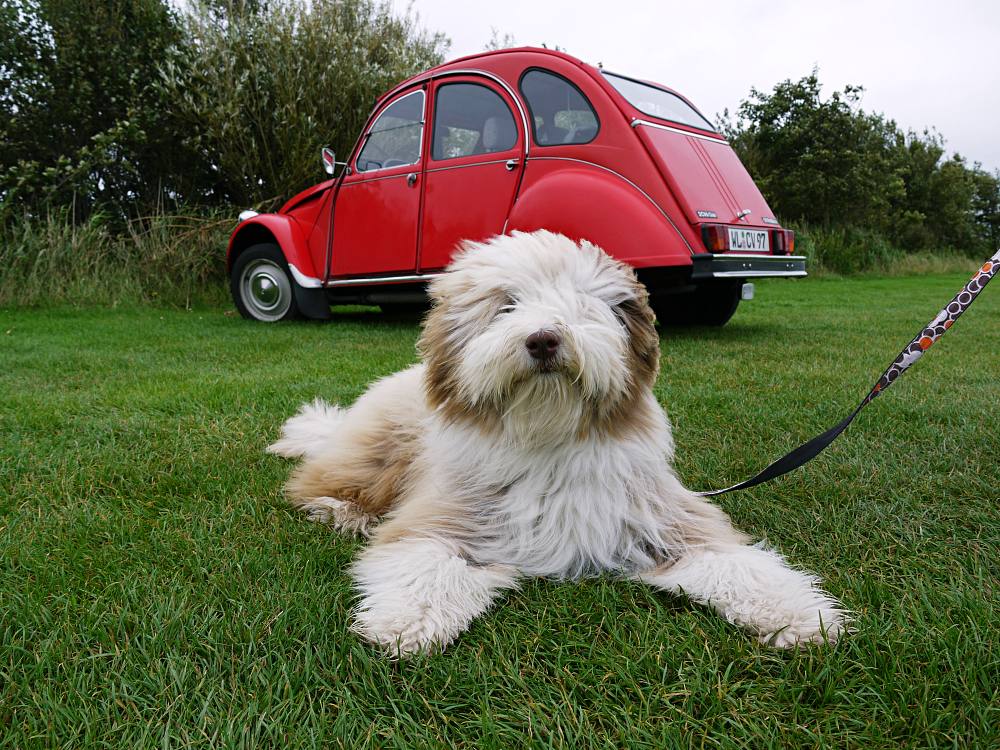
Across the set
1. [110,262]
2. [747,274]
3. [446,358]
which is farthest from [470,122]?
[110,262]

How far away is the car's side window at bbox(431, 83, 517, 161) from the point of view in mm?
6461

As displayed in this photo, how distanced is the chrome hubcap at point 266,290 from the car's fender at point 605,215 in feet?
11.7

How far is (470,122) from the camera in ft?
22.2

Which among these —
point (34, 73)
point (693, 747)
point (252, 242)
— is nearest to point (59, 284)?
point (252, 242)

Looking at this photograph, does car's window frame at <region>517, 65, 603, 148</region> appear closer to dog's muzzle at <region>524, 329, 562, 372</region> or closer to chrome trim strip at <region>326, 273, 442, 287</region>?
chrome trim strip at <region>326, 273, 442, 287</region>

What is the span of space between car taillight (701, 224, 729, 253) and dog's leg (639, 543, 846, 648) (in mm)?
3977

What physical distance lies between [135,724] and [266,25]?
→ 12.5 metres

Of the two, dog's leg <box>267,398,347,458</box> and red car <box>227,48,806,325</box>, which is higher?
red car <box>227,48,806,325</box>

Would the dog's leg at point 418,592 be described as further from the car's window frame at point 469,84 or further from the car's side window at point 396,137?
the car's side window at point 396,137

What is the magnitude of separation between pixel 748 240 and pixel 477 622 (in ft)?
17.3

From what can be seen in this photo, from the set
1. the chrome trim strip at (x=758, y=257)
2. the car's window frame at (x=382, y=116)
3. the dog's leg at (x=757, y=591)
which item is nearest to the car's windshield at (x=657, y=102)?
the chrome trim strip at (x=758, y=257)

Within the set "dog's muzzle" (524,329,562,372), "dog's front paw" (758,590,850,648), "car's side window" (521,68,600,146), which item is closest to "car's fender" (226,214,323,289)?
"car's side window" (521,68,600,146)

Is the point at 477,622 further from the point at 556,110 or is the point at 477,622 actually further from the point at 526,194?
the point at 556,110

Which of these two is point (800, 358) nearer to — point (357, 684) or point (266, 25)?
point (357, 684)
